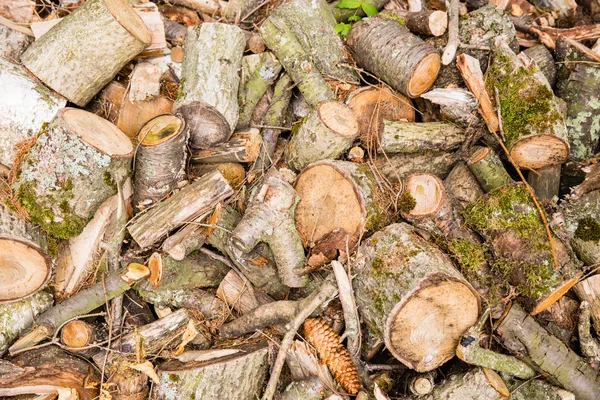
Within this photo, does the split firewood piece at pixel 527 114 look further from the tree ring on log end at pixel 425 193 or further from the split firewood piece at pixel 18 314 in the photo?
the split firewood piece at pixel 18 314

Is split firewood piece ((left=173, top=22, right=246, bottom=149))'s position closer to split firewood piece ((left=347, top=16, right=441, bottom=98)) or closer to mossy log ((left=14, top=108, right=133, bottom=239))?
mossy log ((left=14, top=108, right=133, bottom=239))

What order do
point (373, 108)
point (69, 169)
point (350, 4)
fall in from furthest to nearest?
point (350, 4)
point (373, 108)
point (69, 169)

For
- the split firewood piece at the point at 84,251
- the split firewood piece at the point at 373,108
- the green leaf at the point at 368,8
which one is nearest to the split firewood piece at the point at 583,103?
the split firewood piece at the point at 373,108

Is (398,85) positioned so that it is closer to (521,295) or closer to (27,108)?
(521,295)

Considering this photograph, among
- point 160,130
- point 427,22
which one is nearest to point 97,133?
point 160,130

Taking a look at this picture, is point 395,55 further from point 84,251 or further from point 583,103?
point 84,251

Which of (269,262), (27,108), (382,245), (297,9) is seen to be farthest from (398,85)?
(27,108)
